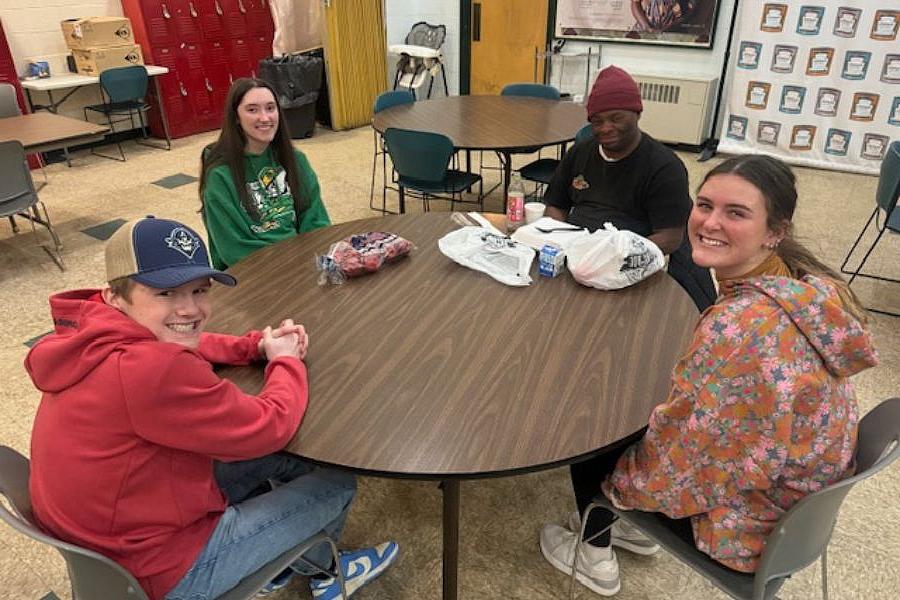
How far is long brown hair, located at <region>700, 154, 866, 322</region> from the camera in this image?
1273mm

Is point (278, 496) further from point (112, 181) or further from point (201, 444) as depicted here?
point (112, 181)

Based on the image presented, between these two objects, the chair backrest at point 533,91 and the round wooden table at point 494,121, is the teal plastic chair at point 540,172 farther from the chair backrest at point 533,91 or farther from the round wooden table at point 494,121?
the chair backrest at point 533,91

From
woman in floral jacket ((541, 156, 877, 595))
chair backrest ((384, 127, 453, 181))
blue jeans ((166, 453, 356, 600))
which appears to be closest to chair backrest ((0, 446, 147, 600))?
blue jeans ((166, 453, 356, 600))

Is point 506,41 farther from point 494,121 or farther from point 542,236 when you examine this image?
point 542,236

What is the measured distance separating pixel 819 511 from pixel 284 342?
3.84ft

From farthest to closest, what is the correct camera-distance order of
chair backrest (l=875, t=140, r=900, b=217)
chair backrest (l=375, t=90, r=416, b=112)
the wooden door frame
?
the wooden door frame → chair backrest (l=375, t=90, r=416, b=112) → chair backrest (l=875, t=140, r=900, b=217)

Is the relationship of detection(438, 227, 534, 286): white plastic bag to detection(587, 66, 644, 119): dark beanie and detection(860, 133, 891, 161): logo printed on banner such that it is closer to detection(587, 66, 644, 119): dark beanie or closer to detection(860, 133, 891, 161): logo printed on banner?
detection(587, 66, 644, 119): dark beanie

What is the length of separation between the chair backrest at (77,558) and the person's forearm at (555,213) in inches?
76.1

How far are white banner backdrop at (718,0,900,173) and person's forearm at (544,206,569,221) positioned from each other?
3.85 m

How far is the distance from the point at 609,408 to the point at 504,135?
98.8 inches

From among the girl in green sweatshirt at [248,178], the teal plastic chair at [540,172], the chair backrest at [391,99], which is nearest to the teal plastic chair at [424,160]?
the teal plastic chair at [540,172]

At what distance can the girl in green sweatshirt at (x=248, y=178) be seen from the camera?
7.40 ft

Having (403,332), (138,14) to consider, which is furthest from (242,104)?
(138,14)

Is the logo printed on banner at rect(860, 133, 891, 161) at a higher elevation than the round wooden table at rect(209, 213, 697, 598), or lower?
lower
